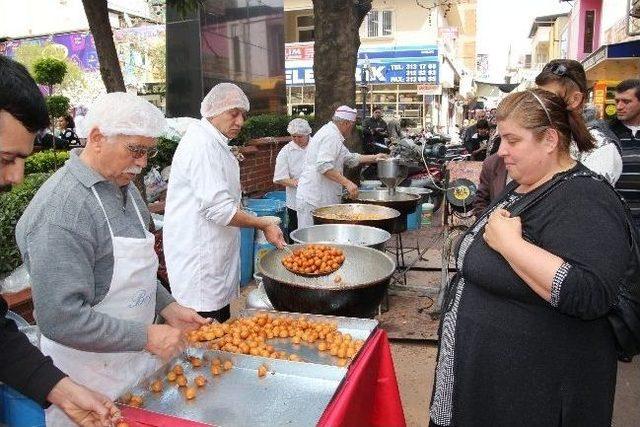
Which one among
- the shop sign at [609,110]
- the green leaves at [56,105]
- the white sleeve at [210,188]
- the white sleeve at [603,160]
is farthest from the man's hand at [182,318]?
the shop sign at [609,110]

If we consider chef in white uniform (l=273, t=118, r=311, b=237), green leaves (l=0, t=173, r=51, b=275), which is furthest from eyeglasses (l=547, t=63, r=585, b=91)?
chef in white uniform (l=273, t=118, r=311, b=237)

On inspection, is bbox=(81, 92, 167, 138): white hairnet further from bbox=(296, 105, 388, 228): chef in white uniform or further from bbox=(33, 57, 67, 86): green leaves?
bbox=(33, 57, 67, 86): green leaves

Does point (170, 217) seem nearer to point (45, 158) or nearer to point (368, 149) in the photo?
point (45, 158)

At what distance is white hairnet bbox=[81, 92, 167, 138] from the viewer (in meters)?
1.74

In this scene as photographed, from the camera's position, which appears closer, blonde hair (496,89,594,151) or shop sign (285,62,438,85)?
blonde hair (496,89,594,151)

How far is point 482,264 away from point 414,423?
6.53ft

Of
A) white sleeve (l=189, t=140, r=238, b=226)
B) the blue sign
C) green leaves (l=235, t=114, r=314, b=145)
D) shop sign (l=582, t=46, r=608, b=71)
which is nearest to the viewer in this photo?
white sleeve (l=189, t=140, r=238, b=226)

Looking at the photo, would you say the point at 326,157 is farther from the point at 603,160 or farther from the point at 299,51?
the point at 299,51

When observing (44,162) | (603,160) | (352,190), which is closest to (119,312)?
(603,160)

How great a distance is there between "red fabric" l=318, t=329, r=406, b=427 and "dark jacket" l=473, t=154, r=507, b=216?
6.32 feet

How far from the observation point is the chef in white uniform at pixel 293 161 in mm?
6617

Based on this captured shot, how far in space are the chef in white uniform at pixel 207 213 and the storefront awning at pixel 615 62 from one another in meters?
8.13

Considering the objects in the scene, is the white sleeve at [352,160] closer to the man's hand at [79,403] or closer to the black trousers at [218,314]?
the black trousers at [218,314]

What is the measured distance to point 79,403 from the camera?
4.77 ft
